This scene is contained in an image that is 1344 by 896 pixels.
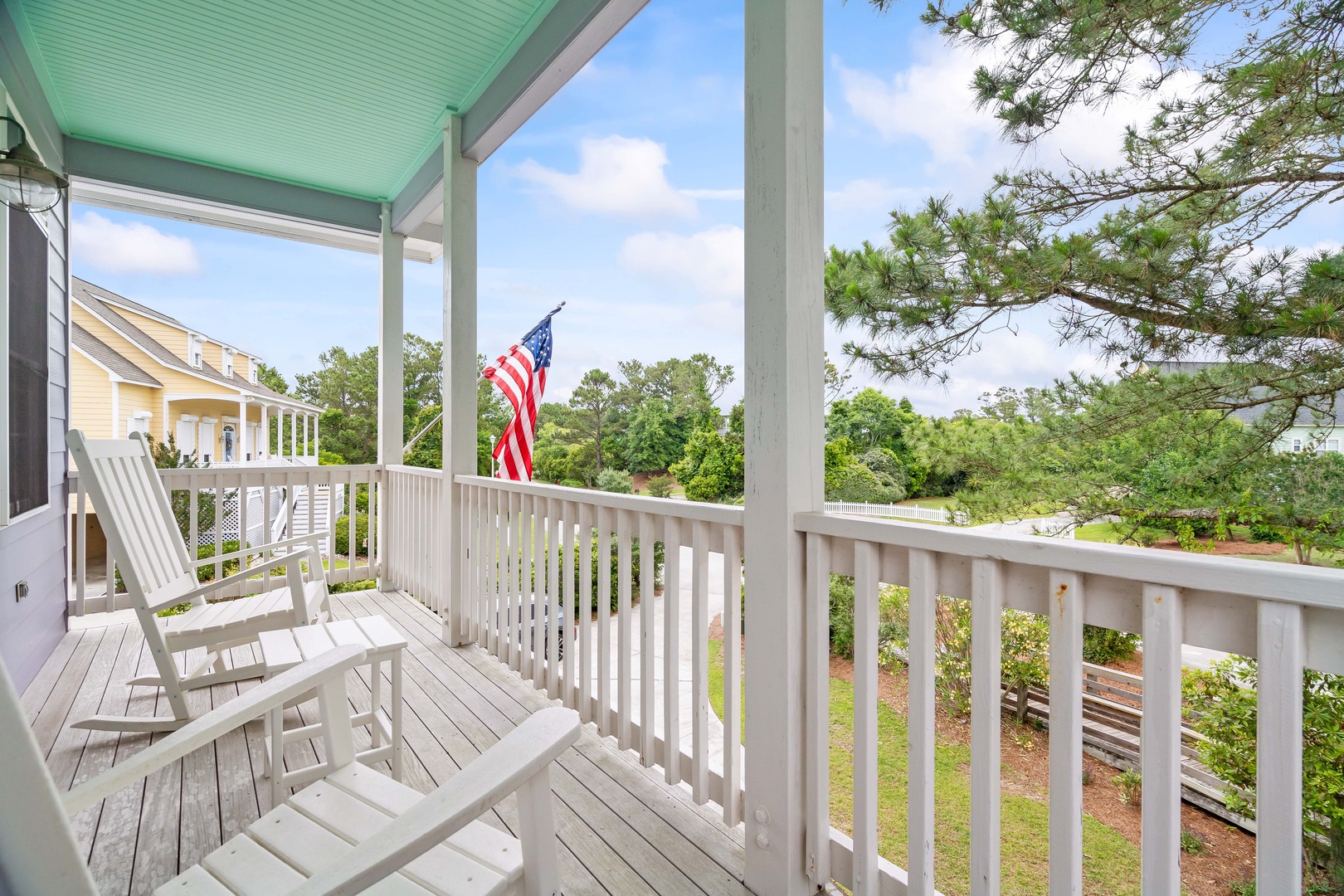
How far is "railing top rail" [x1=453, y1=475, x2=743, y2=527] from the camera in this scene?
170cm

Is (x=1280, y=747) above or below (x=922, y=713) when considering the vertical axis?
above

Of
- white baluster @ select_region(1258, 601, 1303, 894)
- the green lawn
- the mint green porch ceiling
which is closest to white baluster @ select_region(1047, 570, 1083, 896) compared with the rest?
white baluster @ select_region(1258, 601, 1303, 894)

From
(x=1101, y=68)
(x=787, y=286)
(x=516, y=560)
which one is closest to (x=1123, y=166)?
(x=1101, y=68)

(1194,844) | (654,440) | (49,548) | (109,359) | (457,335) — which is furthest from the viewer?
(109,359)

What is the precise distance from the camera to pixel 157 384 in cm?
648

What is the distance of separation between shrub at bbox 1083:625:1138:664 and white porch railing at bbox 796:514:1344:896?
5.63 ft

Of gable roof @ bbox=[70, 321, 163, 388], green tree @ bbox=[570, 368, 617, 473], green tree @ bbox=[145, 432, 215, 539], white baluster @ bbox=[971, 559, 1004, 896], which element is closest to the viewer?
white baluster @ bbox=[971, 559, 1004, 896]

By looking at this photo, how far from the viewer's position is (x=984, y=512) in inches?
131

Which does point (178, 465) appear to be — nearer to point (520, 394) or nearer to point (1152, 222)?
point (520, 394)

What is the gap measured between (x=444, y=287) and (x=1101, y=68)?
11.1ft

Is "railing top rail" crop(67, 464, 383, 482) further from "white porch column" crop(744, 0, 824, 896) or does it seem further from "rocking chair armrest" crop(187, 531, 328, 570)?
"white porch column" crop(744, 0, 824, 896)

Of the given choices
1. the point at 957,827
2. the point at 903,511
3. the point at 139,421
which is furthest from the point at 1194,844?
the point at 139,421

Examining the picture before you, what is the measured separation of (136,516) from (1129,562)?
127 inches

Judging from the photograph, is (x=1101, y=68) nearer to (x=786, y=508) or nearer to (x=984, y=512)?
(x=984, y=512)
